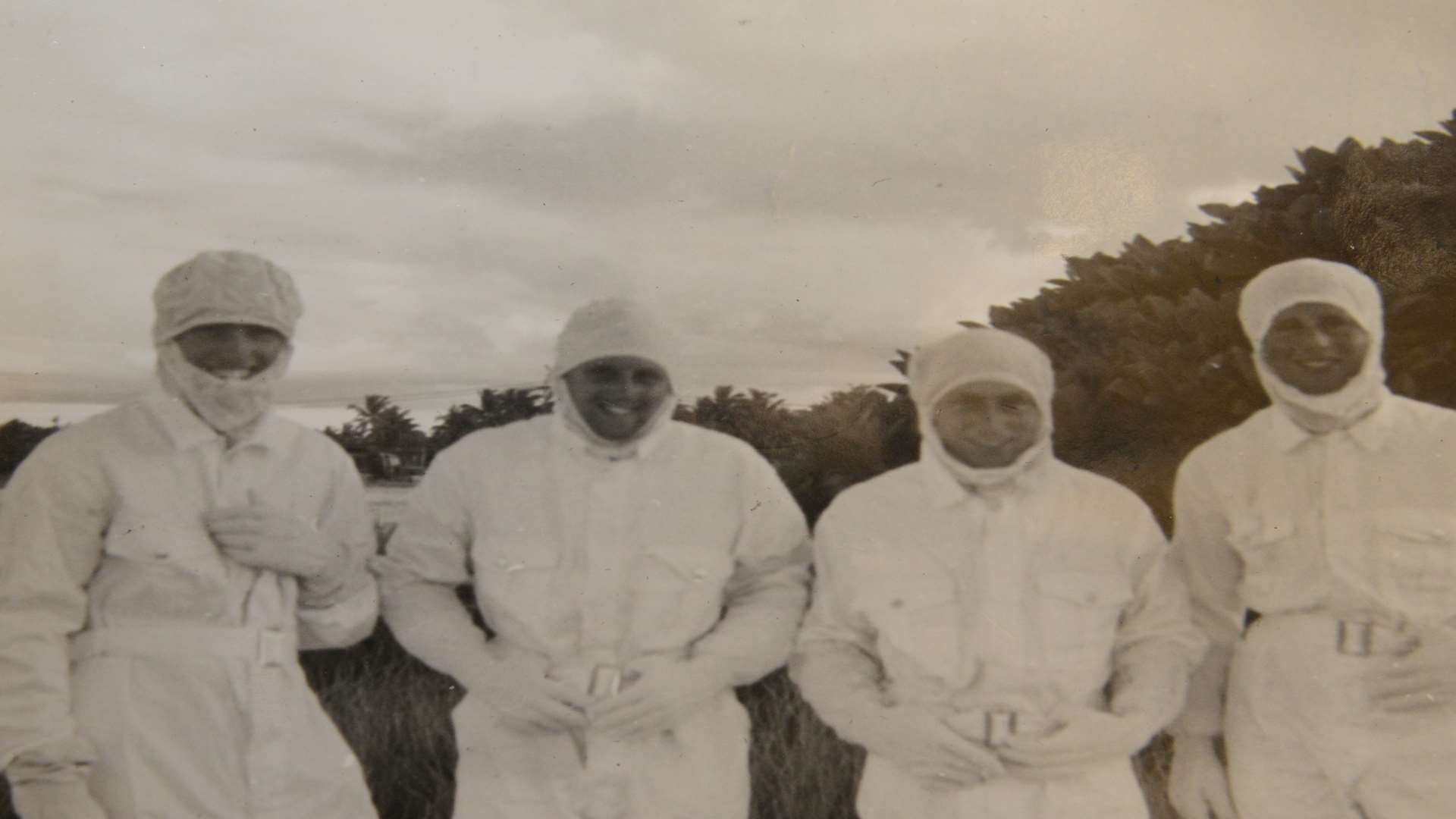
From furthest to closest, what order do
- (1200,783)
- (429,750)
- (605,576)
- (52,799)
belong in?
(429,750)
(1200,783)
(605,576)
(52,799)

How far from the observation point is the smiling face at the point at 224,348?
2748mm

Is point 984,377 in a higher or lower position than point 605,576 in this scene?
higher

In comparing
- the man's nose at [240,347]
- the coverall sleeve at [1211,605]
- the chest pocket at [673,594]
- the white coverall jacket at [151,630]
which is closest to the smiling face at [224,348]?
the man's nose at [240,347]

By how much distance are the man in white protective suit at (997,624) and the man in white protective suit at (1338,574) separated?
9.1 inches

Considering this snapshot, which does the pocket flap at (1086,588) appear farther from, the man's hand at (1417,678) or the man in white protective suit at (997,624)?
the man's hand at (1417,678)

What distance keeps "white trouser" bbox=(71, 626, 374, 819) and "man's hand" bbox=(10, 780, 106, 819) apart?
0.07 meters

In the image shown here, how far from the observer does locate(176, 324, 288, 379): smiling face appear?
275 cm

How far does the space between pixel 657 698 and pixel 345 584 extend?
766 mm

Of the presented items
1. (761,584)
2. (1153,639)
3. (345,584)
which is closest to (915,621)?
(761,584)

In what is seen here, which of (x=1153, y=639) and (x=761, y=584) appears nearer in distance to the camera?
(x=1153, y=639)

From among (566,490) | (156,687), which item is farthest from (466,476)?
(156,687)

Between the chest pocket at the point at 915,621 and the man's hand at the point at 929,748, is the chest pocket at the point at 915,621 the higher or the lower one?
the higher one

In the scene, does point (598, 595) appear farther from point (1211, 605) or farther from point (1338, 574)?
point (1338, 574)

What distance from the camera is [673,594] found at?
2.91 metres
